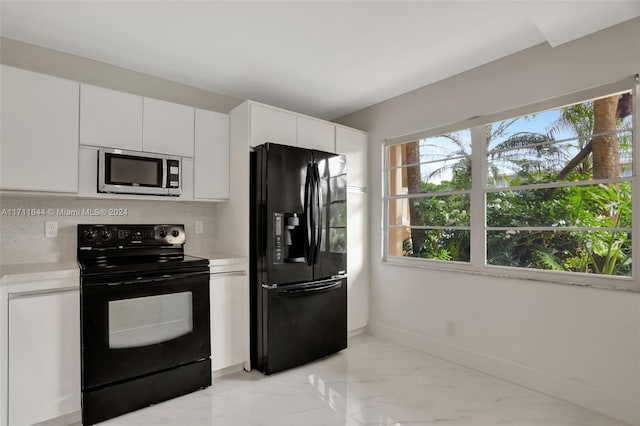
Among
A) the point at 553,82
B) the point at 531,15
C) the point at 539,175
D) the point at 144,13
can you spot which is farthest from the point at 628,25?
the point at 144,13

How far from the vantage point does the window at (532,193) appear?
2.21 m

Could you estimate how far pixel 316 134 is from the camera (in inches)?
128

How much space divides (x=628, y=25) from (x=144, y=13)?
296 cm

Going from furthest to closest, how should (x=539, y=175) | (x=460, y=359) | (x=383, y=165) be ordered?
(x=383, y=165), (x=460, y=359), (x=539, y=175)

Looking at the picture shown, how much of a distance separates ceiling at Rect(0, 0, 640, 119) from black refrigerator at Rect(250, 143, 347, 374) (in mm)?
726

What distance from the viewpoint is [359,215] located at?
359 centimetres

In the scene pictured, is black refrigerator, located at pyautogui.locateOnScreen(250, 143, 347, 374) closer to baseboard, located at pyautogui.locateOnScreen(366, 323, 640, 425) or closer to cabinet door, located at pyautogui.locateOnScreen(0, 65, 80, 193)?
baseboard, located at pyautogui.locateOnScreen(366, 323, 640, 425)

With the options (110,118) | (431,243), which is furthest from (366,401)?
(110,118)

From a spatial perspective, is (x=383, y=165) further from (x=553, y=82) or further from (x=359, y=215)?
(x=553, y=82)

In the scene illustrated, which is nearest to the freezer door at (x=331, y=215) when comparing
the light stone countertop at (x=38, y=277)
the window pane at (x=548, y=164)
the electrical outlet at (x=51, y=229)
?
→ the window pane at (x=548, y=164)

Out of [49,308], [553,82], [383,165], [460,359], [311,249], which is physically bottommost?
[460,359]

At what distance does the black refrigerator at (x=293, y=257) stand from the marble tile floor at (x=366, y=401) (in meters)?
0.23

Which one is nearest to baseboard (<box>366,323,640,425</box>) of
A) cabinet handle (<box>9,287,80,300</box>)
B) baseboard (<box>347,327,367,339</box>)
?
baseboard (<box>347,327,367,339</box>)

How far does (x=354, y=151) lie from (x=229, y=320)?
2.05 meters
